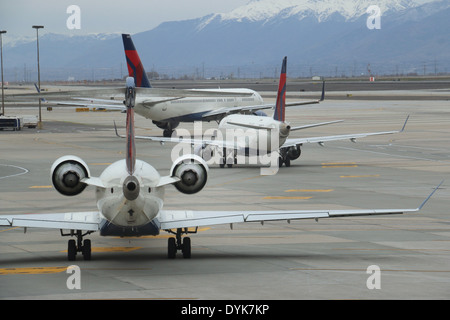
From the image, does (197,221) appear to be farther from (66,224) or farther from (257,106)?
(257,106)

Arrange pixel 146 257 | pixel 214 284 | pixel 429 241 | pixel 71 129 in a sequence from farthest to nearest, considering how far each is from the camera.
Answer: pixel 71 129
pixel 429 241
pixel 146 257
pixel 214 284

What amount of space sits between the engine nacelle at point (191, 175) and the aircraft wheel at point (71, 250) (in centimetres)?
385

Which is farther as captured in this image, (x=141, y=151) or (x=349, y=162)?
(x=141, y=151)

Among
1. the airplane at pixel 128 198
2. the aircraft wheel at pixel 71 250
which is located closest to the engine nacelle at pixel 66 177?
the airplane at pixel 128 198

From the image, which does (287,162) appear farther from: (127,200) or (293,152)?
(127,200)

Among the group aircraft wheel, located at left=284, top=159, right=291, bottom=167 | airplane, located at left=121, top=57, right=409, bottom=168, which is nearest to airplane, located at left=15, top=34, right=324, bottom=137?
airplane, located at left=121, top=57, right=409, bottom=168

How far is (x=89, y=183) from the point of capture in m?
25.7

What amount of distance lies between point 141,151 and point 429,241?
1636 inches

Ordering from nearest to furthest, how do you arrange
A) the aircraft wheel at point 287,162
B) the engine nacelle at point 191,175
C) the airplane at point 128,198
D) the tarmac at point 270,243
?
the tarmac at point 270,243 < the airplane at point 128,198 < the engine nacelle at point 191,175 < the aircraft wheel at point 287,162

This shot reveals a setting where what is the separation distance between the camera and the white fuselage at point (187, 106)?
7988 centimetres

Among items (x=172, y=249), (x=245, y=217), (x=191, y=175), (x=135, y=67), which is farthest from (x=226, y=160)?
(x=191, y=175)
